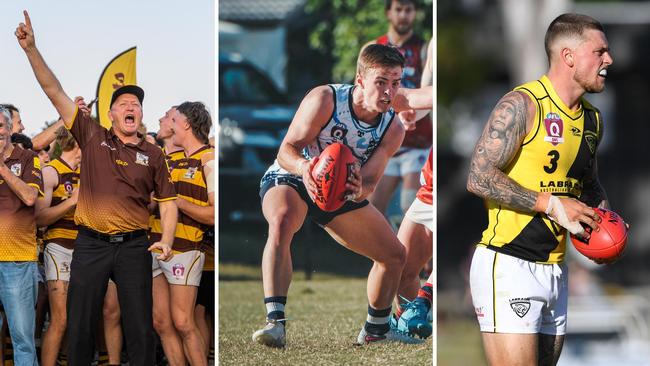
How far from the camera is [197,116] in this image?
20.2 feet

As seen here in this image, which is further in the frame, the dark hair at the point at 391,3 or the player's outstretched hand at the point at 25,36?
the dark hair at the point at 391,3

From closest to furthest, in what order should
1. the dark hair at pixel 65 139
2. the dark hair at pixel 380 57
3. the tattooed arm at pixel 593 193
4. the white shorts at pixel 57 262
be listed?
the tattooed arm at pixel 593 193 → the dark hair at pixel 380 57 → the white shorts at pixel 57 262 → the dark hair at pixel 65 139

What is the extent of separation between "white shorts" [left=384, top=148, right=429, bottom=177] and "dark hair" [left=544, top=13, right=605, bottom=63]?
4.16ft

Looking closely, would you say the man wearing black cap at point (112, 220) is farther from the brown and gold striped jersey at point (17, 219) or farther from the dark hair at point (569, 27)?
the dark hair at point (569, 27)

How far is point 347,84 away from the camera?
591 cm

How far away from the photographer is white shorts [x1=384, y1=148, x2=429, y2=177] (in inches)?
233

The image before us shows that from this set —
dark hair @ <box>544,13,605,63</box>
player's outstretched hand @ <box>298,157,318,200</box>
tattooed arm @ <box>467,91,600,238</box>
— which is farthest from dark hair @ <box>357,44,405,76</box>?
tattooed arm @ <box>467,91,600,238</box>

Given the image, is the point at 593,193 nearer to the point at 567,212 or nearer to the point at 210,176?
the point at 567,212

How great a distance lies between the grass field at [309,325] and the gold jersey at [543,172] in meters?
1.39

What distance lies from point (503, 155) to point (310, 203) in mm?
1607

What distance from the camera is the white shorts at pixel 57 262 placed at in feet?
19.9

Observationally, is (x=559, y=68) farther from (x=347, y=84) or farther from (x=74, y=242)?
(x=74, y=242)

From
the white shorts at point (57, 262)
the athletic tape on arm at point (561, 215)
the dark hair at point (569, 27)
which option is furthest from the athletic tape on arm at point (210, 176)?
the athletic tape on arm at point (561, 215)

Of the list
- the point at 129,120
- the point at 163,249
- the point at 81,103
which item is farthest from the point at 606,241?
the point at 81,103
